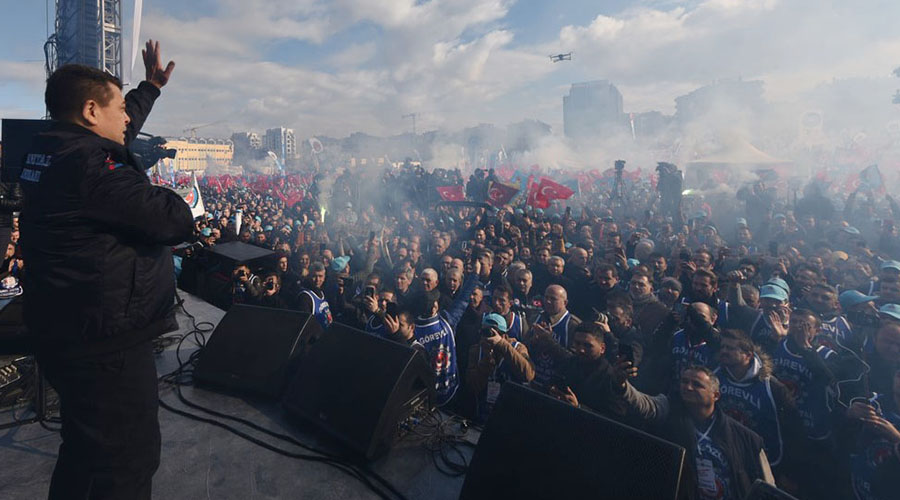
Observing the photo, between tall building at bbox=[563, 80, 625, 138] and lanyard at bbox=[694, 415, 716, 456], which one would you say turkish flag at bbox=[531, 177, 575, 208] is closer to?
lanyard at bbox=[694, 415, 716, 456]

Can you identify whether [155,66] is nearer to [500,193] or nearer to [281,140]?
[500,193]

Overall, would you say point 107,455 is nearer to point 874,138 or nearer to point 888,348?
point 888,348

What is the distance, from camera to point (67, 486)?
197 cm

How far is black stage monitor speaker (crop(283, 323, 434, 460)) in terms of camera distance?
299 centimetres

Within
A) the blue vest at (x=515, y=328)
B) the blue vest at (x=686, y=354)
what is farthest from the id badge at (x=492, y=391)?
the blue vest at (x=686, y=354)

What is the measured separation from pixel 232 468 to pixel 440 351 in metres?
2.60

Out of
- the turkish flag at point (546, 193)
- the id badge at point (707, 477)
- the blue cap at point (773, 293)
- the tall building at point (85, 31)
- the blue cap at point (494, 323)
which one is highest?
the tall building at point (85, 31)

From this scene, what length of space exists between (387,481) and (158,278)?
1.90 metres

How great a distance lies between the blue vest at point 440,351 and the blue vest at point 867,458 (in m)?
3.72

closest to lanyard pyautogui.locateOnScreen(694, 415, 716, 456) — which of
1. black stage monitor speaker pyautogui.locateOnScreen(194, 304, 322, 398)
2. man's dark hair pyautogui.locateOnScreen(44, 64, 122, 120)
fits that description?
black stage monitor speaker pyautogui.locateOnScreen(194, 304, 322, 398)

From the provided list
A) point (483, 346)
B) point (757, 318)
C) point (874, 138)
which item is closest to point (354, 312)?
point (483, 346)

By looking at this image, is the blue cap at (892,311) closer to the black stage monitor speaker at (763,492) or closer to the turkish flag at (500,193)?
the black stage monitor speaker at (763,492)

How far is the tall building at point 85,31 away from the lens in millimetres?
33625

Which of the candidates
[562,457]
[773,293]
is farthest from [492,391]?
[773,293]
